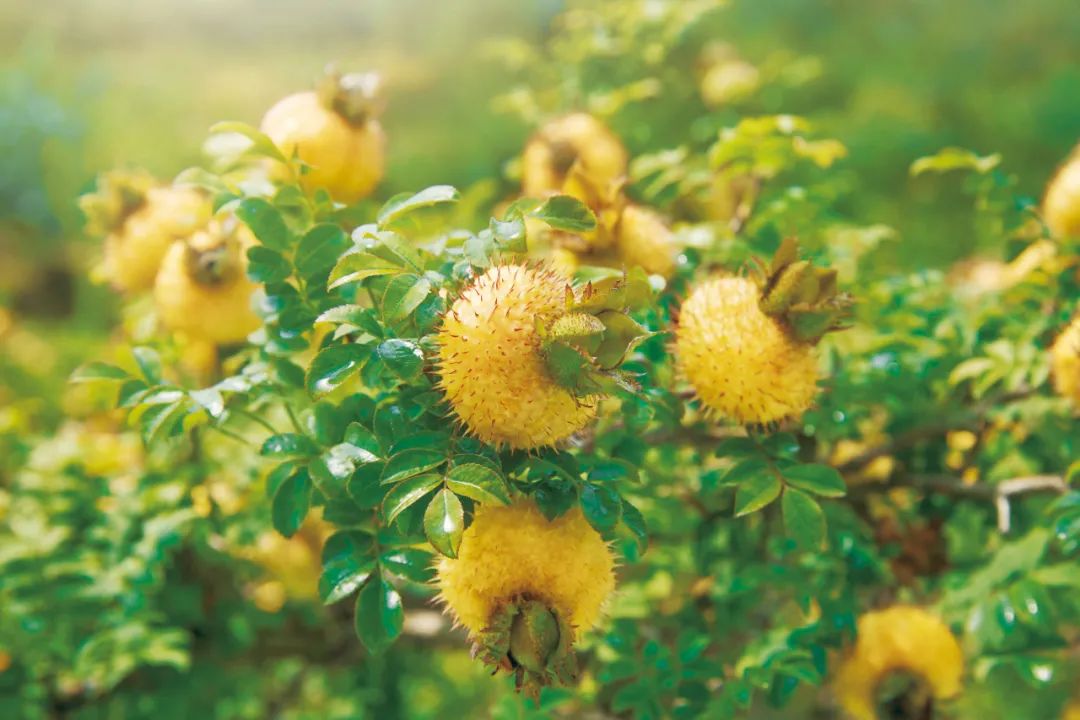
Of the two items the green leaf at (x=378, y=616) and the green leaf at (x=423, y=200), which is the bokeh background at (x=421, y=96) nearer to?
the green leaf at (x=378, y=616)

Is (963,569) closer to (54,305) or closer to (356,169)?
(356,169)

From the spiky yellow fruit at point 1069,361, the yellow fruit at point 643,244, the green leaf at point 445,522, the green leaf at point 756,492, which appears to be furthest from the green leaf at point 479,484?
the spiky yellow fruit at point 1069,361

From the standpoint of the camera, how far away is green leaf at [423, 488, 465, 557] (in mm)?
590

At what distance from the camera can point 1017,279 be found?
1.17 m

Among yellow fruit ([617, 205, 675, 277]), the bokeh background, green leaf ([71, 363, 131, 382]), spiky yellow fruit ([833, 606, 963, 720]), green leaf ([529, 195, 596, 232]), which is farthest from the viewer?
the bokeh background

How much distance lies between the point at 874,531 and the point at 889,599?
0.30 ft

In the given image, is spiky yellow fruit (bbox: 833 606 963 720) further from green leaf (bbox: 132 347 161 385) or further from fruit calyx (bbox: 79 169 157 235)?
fruit calyx (bbox: 79 169 157 235)

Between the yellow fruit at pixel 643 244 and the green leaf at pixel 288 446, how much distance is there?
1.18ft

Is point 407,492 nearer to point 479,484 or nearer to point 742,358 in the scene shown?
point 479,484

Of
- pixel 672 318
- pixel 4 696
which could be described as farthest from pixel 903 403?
pixel 4 696

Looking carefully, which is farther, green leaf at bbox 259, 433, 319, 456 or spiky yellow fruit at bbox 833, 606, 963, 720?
spiky yellow fruit at bbox 833, 606, 963, 720

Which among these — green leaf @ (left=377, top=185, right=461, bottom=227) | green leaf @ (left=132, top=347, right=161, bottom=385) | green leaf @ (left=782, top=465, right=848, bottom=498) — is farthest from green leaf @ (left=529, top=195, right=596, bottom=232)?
green leaf @ (left=132, top=347, right=161, bottom=385)

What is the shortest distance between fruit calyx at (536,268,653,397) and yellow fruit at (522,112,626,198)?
0.57 metres

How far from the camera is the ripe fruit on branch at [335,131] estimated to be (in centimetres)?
94
